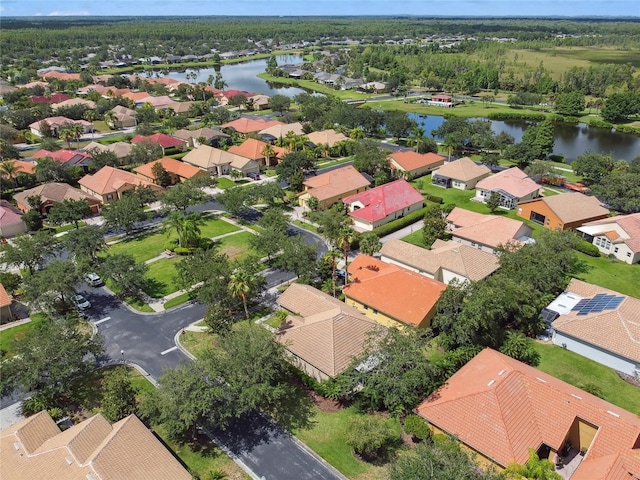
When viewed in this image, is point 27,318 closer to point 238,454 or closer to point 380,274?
point 238,454

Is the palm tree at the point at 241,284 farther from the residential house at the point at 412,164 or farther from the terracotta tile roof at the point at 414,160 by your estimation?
the terracotta tile roof at the point at 414,160

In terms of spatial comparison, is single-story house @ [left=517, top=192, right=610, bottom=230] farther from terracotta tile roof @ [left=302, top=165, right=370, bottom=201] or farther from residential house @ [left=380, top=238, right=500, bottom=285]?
terracotta tile roof @ [left=302, top=165, right=370, bottom=201]

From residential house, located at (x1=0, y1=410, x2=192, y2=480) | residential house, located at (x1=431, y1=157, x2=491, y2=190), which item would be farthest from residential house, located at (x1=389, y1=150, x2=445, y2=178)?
residential house, located at (x1=0, y1=410, x2=192, y2=480)

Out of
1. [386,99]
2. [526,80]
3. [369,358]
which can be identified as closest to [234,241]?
[369,358]

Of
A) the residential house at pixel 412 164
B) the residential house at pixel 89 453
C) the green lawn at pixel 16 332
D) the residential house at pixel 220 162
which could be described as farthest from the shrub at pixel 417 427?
the residential house at pixel 220 162

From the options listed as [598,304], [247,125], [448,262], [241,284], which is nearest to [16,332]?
[241,284]
